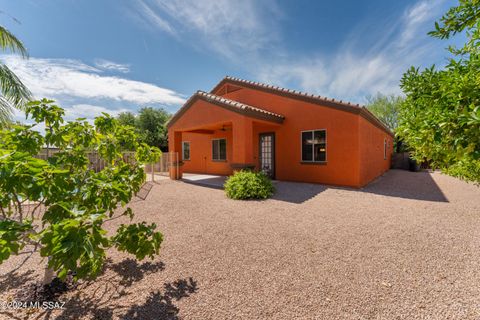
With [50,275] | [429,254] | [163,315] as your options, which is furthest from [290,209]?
[50,275]

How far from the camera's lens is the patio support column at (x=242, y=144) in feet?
29.7

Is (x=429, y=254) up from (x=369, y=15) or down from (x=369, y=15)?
Answer: down

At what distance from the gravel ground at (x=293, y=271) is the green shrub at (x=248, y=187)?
1.78m

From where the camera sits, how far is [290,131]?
1070 centimetres

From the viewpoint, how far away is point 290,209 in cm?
612

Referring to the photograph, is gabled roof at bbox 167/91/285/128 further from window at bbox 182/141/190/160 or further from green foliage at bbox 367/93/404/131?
green foliage at bbox 367/93/404/131

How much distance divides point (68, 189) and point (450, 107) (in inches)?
148

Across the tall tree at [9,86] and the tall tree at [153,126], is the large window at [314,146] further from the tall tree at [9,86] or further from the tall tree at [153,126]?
the tall tree at [153,126]

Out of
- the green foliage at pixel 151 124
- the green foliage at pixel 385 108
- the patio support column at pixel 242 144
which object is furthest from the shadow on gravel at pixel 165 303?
the green foliage at pixel 385 108

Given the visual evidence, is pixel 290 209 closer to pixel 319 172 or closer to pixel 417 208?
pixel 417 208

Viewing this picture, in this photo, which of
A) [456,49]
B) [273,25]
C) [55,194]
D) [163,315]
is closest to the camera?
[55,194]

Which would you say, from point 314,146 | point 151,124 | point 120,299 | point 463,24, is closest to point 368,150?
point 314,146

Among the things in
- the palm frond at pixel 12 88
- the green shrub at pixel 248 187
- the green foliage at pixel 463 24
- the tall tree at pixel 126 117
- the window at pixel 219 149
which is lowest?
the green shrub at pixel 248 187

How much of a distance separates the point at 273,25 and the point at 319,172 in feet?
25.1
